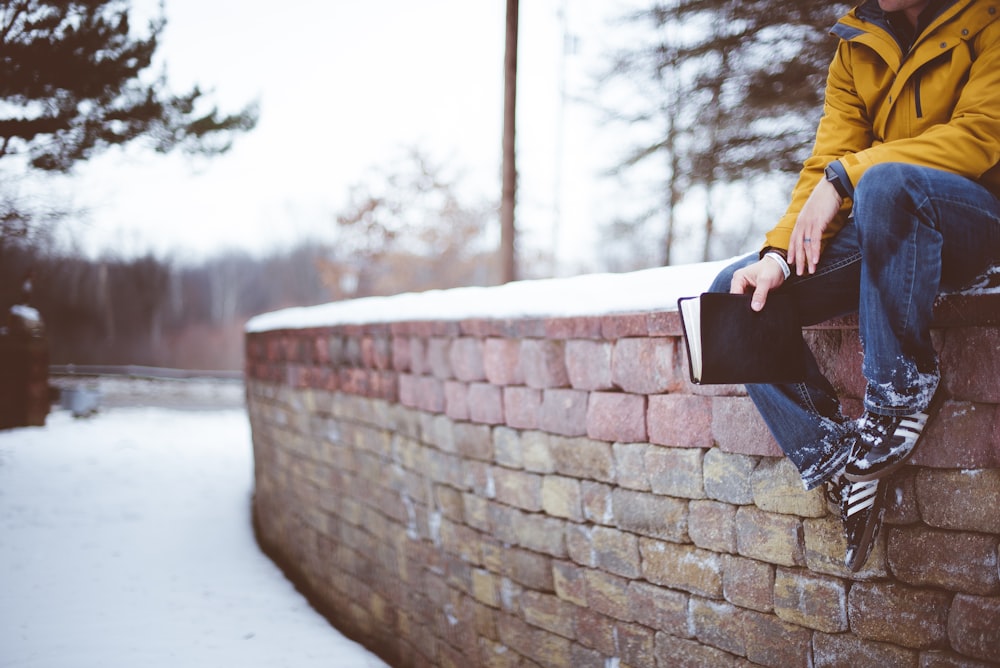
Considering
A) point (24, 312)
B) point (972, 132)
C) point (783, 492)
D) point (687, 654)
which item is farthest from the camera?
point (24, 312)

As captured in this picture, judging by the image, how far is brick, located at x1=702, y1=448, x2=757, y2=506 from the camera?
218 centimetres

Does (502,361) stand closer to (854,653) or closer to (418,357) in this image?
(418,357)

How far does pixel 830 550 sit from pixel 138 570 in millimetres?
5513

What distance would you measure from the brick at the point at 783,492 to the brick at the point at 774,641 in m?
0.36

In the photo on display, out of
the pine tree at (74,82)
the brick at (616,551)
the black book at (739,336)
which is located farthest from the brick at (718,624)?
the pine tree at (74,82)

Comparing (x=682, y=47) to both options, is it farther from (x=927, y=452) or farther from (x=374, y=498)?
(x=927, y=452)

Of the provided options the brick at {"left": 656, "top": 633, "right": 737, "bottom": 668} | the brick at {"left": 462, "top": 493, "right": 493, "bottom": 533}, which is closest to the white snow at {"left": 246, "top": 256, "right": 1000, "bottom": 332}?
the brick at {"left": 462, "top": 493, "right": 493, "bottom": 533}

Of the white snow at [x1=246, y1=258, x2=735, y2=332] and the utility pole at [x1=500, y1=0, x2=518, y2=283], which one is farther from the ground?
the utility pole at [x1=500, y1=0, x2=518, y2=283]

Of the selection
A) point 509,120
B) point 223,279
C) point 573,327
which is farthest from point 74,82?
point 223,279

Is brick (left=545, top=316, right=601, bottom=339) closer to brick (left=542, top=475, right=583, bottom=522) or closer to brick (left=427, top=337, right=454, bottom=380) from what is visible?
brick (left=542, top=475, right=583, bottom=522)

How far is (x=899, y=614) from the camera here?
1.84m

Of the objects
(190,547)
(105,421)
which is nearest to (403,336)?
(190,547)

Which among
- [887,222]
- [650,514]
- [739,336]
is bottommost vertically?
[650,514]

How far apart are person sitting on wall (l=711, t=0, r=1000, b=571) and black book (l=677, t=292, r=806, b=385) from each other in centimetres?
4
